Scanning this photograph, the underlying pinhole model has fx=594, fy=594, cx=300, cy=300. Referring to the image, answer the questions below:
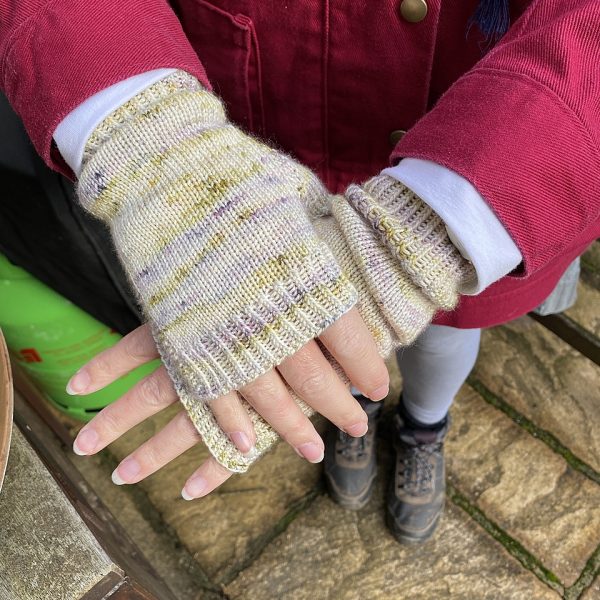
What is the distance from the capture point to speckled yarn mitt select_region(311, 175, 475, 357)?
67 centimetres

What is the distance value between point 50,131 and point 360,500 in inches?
43.2

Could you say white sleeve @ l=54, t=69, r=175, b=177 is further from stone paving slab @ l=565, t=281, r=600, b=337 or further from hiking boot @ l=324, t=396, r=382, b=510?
stone paving slab @ l=565, t=281, r=600, b=337

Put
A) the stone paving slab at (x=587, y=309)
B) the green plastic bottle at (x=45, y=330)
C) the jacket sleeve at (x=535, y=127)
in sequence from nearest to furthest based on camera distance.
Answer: the jacket sleeve at (x=535, y=127), the green plastic bottle at (x=45, y=330), the stone paving slab at (x=587, y=309)

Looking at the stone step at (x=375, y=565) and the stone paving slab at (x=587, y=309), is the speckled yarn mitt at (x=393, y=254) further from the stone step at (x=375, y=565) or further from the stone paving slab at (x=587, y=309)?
the stone paving slab at (x=587, y=309)

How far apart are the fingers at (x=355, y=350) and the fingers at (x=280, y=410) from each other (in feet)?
0.25

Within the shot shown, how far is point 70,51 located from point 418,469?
1142mm

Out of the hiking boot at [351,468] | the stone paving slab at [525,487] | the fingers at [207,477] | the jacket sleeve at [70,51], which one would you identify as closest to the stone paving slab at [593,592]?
the stone paving slab at [525,487]

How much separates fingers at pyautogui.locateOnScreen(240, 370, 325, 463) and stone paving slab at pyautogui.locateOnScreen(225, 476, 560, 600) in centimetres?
74

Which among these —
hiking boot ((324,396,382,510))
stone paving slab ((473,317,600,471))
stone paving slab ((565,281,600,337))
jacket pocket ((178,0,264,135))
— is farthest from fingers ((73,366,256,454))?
stone paving slab ((565,281,600,337))

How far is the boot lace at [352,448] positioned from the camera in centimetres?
144

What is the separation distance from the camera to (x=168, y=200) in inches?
26.9

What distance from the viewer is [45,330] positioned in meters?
1.23

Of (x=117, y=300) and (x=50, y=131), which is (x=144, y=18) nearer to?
(x=50, y=131)

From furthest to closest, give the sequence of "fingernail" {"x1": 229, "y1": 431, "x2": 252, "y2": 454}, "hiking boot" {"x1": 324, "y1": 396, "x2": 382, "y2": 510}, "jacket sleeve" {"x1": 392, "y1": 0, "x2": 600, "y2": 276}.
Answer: "hiking boot" {"x1": 324, "y1": 396, "x2": 382, "y2": 510} < "fingernail" {"x1": 229, "y1": 431, "x2": 252, "y2": 454} < "jacket sleeve" {"x1": 392, "y1": 0, "x2": 600, "y2": 276}
